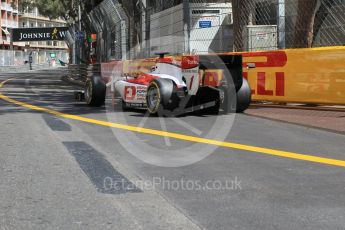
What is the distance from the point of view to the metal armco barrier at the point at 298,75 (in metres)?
10.9

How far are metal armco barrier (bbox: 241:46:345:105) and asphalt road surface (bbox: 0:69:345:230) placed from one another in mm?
2230

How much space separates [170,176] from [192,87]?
16.5ft

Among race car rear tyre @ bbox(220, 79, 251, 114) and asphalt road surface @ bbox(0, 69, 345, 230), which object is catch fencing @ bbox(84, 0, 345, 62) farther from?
→ asphalt road surface @ bbox(0, 69, 345, 230)

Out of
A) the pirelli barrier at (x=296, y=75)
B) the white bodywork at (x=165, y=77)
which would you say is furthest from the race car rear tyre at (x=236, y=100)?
the white bodywork at (x=165, y=77)

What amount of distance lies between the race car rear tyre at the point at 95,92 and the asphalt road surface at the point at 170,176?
313 cm

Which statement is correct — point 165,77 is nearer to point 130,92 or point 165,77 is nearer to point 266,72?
point 130,92

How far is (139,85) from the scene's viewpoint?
11188 mm

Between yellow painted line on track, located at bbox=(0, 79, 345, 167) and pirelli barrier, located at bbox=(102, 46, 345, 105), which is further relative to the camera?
pirelli barrier, located at bbox=(102, 46, 345, 105)

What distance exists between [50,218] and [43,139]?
3.83 metres

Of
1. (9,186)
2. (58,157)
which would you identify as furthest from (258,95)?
(9,186)

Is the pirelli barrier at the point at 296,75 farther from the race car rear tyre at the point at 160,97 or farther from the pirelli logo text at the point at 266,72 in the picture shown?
the race car rear tyre at the point at 160,97

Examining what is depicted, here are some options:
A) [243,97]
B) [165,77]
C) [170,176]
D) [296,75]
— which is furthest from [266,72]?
[170,176]

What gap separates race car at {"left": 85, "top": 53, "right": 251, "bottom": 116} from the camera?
34.0 feet

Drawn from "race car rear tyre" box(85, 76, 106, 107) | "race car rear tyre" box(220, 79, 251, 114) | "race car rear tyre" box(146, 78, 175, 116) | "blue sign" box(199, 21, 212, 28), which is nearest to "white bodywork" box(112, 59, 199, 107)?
"race car rear tyre" box(146, 78, 175, 116)
